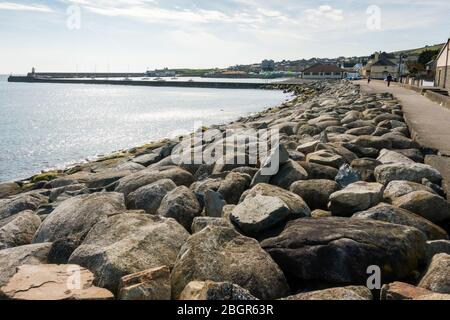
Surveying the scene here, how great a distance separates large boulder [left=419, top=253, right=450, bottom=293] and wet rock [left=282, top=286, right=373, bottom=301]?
0.47m

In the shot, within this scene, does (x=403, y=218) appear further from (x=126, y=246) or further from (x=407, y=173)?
(x=126, y=246)

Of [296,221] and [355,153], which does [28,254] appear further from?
[355,153]

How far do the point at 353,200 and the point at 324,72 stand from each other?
334ft

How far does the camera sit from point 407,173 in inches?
208

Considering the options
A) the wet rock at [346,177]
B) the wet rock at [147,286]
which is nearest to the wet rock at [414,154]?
the wet rock at [346,177]

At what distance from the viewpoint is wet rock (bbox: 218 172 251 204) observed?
526cm

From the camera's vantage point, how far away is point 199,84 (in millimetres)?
104250

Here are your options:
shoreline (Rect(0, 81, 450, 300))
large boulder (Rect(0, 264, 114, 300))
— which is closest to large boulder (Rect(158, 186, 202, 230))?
shoreline (Rect(0, 81, 450, 300))

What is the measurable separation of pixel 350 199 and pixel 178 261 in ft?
6.54

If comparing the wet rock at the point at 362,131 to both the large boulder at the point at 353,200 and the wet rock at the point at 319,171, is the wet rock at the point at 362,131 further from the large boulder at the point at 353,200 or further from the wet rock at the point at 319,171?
the large boulder at the point at 353,200

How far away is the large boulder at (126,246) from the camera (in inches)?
132

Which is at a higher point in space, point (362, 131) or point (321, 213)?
point (362, 131)

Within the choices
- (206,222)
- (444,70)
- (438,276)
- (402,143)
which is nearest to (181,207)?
(206,222)
